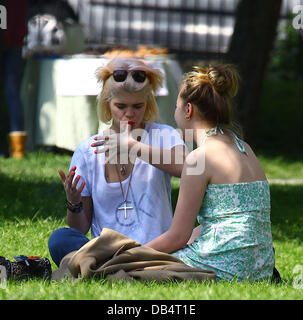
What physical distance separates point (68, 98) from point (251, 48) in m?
2.57

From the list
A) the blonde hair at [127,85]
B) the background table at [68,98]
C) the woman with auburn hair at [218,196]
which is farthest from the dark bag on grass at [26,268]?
the background table at [68,98]

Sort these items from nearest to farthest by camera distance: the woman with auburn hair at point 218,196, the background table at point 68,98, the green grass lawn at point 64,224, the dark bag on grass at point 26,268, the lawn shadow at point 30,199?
1. the green grass lawn at point 64,224
2. the woman with auburn hair at point 218,196
3. the dark bag on grass at point 26,268
4. the lawn shadow at point 30,199
5. the background table at point 68,98

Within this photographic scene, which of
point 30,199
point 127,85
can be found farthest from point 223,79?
point 30,199

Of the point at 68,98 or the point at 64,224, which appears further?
the point at 68,98

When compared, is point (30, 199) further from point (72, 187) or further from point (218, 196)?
point (218, 196)

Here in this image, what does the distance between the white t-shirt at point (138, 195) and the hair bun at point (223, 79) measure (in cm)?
44

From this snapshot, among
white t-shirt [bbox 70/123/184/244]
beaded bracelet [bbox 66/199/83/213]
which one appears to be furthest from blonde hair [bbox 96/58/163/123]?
beaded bracelet [bbox 66/199/83/213]

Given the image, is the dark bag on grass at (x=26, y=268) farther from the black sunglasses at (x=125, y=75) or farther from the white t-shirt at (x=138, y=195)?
the black sunglasses at (x=125, y=75)

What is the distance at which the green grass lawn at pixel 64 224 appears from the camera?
356 cm

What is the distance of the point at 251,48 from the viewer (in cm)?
1010

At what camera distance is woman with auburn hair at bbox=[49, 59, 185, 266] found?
4.20 metres
